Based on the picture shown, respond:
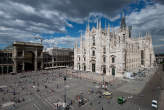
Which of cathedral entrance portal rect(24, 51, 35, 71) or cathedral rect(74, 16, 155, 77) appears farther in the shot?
cathedral entrance portal rect(24, 51, 35, 71)

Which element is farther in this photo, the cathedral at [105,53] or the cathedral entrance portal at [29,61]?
the cathedral entrance portal at [29,61]

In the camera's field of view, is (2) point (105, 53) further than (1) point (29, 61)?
No

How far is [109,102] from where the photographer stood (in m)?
16.9

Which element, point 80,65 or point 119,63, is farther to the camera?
point 80,65

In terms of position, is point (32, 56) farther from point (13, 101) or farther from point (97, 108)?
point (97, 108)

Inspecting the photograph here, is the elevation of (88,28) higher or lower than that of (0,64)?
higher

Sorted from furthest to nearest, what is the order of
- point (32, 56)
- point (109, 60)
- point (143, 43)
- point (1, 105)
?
1. point (143, 43)
2. point (32, 56)
3. point (109, 60)
4. point (1, 105)

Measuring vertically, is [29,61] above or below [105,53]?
below

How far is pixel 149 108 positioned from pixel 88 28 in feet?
144

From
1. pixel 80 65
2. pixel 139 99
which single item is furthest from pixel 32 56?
pixel 139 99

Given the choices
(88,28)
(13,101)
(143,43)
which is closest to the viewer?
(13,101)

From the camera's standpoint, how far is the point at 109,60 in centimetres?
4041

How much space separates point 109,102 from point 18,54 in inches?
2191

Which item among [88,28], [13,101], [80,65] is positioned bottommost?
[13,101]
